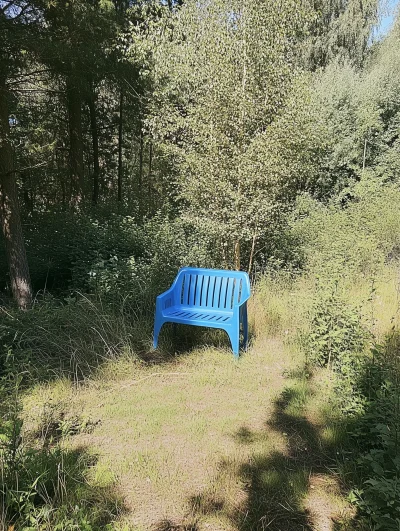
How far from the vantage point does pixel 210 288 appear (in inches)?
170

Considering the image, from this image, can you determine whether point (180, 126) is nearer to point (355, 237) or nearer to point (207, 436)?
point (355, 237)

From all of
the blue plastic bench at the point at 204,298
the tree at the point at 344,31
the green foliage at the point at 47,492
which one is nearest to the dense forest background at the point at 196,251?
the green foliage at the point at 47,492

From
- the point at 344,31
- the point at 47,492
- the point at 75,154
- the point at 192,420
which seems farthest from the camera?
the point at 344,31

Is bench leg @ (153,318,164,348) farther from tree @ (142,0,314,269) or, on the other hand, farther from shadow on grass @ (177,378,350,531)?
tree @ (142,0,314,269)

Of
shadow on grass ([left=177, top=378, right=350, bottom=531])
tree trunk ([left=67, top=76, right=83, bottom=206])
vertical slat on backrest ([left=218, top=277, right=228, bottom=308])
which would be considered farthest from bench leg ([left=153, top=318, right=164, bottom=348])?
tree trunk ([left=67, top=76, right=83, bottom=206])

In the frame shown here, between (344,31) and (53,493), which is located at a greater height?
(344,31)

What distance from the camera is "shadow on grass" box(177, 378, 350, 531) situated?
2072mm

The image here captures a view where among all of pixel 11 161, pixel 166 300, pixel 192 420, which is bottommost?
pixel 192 420

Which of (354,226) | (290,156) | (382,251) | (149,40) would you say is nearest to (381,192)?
(354,226)

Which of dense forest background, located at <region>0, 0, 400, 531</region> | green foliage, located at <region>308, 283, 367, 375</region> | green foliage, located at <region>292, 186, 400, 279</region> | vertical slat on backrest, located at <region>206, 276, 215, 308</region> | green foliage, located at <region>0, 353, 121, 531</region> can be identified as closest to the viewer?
green foliage, located at <region>0, 353, 121, 531</region>

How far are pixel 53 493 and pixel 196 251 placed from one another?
432cm

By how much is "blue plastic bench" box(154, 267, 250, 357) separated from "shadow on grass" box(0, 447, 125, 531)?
1.79 metres

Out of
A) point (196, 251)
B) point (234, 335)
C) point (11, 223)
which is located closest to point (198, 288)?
point (234, 335)

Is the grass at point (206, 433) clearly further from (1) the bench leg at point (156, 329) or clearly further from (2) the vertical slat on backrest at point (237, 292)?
(2) the vertical slat on backrest at point (237, 292)
